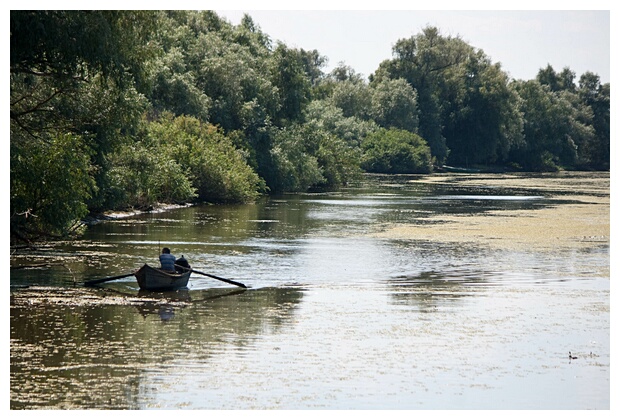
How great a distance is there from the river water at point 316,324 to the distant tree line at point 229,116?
3.27 metres

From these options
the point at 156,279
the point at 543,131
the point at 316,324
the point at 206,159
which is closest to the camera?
the point at 316,324

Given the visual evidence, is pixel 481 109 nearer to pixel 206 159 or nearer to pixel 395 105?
pixel 395 105

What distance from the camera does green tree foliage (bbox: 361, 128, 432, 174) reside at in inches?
4092

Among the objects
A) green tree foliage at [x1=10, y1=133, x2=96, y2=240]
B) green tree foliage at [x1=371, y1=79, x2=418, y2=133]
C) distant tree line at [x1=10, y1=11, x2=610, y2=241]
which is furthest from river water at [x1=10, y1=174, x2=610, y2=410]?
green tree foliage at [x1=371, y1=79, x2=418, y2=133]

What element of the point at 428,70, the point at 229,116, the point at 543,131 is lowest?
the point at 229,116

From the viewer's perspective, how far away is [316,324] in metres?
21.2

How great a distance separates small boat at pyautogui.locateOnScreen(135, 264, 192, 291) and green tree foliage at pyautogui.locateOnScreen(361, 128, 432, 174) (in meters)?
77.0

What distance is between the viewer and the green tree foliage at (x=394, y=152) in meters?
104

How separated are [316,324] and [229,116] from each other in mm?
45621

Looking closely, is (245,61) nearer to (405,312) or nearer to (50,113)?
(50,113)

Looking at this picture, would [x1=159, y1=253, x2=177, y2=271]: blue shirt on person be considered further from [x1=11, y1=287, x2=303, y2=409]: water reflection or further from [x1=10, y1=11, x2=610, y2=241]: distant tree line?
[x1=10, y1=11, x2=610, y2=241]: distant tree line

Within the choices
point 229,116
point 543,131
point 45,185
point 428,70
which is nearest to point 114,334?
point 45,185

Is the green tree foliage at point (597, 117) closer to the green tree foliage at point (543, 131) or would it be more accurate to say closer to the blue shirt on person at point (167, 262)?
the green tree foliage at point (543, 131)
